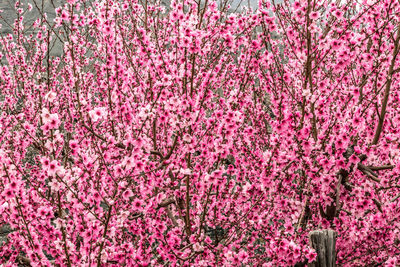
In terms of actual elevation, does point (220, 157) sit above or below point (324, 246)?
above

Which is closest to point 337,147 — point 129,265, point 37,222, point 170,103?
point 170,103

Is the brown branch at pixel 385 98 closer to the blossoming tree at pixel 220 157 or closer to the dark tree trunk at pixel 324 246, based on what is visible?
the blossoming tree at pixel 220 157

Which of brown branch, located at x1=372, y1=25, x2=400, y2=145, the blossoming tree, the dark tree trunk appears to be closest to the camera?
the dark tree trunk

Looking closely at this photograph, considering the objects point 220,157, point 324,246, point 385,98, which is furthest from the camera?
point 385,98

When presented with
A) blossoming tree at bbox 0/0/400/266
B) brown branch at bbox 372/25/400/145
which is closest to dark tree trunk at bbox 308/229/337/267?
blossoming tree at bbox 0/0/400/266

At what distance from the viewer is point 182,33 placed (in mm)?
3826

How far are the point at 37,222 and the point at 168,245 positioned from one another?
1926 mm

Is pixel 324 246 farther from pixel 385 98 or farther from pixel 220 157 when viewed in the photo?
pixel 385 98

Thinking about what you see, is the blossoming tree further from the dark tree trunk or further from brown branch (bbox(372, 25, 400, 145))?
the dark tree trunk

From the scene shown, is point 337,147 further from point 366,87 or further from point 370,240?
point 370,240

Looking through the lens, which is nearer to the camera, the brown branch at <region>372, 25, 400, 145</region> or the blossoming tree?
the blossoming tree

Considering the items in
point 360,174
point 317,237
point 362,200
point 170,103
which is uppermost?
point 170,103

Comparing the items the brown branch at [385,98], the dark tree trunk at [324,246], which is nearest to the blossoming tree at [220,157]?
the brown branch at [385,98]

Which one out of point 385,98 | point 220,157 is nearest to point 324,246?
point 220,157
